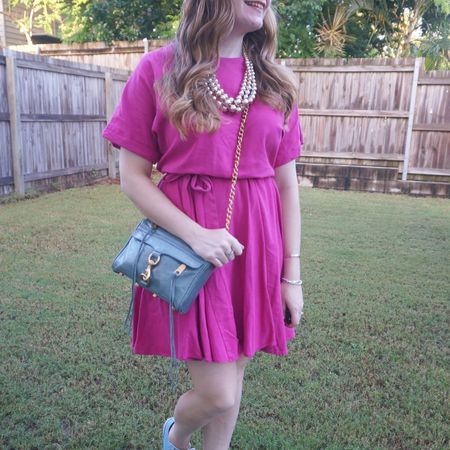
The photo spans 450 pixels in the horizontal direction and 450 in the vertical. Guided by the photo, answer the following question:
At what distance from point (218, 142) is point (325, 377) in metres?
1.74

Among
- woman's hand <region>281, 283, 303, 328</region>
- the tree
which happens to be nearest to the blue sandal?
woman's hand <region>281, 283, 303, 328</region>

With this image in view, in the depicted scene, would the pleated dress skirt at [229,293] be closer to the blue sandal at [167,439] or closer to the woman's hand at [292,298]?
the woman's hand at [292,298]

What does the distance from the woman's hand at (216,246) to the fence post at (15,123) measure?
6.29 metres

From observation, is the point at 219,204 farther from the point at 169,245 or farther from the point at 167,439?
the point at 167,439

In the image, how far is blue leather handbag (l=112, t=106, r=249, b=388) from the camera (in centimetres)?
135

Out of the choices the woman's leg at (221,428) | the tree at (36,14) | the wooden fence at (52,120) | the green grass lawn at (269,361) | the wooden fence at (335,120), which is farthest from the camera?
the tree at (36,14)

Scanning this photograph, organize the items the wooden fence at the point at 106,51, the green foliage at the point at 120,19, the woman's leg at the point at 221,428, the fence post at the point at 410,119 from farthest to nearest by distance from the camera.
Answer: the green foliage at the point at 120,19, the wooden fence at the point at 106,51, the fence post at the point at 410,119, the woman's leg at the point at 221,428

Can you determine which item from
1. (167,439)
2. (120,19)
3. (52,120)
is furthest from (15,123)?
(120,19)

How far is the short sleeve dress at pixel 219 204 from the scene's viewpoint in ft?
4.63

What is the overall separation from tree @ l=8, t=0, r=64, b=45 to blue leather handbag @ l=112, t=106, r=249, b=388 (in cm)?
1421

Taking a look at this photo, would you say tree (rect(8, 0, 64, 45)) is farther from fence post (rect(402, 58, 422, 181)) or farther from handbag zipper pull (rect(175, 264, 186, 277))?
handbag zipper pull (rect(175, 264, 186, 277))

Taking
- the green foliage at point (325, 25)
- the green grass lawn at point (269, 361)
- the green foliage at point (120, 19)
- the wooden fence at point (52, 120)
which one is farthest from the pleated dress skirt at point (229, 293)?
the green foliage at point (120, 19)

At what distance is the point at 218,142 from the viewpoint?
1404 mm

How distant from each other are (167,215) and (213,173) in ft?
0.59
